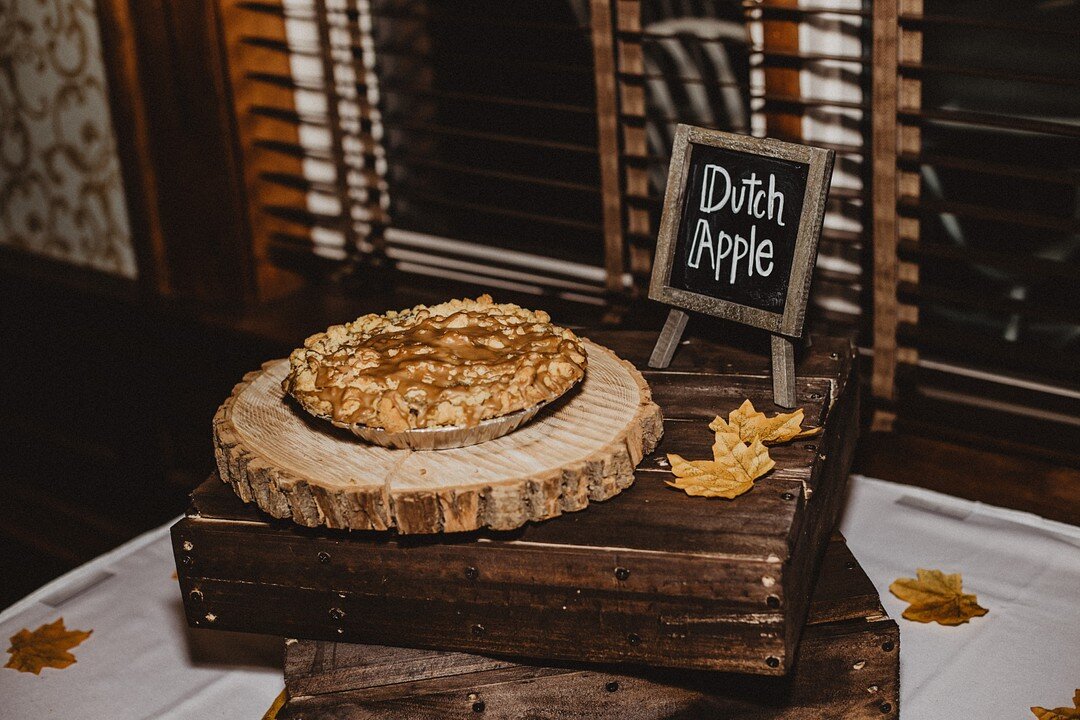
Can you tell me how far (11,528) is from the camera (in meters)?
3.72

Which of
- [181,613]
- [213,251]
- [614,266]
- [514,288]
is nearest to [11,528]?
[213,251]

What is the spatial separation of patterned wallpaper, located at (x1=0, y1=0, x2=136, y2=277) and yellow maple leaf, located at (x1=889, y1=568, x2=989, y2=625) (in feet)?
9.34

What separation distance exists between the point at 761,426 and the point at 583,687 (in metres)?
0.53

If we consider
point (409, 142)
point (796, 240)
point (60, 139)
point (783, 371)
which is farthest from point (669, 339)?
point (60, 139)

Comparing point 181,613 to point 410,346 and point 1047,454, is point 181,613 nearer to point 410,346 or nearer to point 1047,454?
point 410,346

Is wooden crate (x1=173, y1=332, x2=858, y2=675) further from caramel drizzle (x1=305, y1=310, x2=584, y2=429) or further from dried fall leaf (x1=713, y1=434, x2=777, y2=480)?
caramel drizzle (x1=305, y1=310, x2=584, y2=429)

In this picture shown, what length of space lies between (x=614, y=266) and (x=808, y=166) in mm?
1214

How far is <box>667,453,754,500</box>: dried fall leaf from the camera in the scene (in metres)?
1.73

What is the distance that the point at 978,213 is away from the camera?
93.8 inches

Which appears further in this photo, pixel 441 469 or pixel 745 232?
pixel 745 232

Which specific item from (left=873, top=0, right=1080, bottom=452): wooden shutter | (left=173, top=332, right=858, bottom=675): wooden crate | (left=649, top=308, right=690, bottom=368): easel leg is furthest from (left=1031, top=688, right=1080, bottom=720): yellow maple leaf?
(left=649, top=308, right=690, bottom=368): easel leg

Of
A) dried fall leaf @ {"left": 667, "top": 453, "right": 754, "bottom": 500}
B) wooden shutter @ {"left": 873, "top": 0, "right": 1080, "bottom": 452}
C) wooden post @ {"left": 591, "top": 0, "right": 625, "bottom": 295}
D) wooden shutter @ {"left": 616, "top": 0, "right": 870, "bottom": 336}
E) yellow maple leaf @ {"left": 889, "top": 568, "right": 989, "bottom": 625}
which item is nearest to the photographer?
dried fall leaf @ {"left": 667, "top": 453, "right": 754, "bottom": 500}

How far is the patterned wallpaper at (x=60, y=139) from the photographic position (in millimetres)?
3725

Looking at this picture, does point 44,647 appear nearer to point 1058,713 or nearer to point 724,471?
point 724,471
